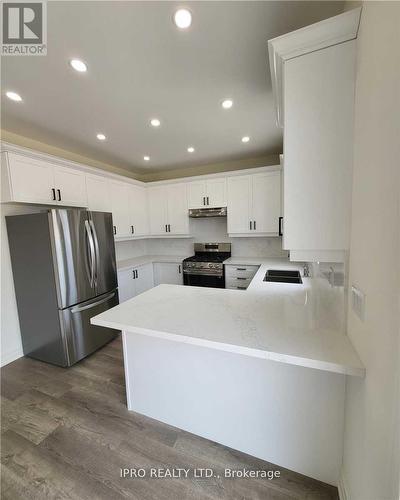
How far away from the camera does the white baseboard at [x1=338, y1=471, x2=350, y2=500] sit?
1.10 m

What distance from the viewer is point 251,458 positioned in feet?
4.56

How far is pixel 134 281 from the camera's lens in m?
3.87

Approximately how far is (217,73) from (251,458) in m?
2.80

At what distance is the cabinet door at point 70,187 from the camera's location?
273cm

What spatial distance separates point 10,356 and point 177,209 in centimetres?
323

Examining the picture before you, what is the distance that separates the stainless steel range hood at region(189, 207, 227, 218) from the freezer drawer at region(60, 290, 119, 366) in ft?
6.81

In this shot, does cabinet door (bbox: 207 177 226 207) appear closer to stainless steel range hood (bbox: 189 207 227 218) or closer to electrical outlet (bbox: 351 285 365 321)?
stainless steel range hood (bbox: 189 207 227 218)

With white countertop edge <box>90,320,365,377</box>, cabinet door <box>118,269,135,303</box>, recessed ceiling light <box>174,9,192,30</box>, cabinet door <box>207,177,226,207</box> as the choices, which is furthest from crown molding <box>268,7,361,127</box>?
cabinet door <box>118,269,135,303</box>

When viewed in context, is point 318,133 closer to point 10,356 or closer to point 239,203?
point 239,203

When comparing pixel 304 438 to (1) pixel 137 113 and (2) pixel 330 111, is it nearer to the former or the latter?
(2) pixel 330 111

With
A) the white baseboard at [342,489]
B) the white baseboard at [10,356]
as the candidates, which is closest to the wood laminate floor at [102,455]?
the white baseboard at [342,489]

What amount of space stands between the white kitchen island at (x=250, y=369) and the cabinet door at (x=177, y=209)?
2.54 m

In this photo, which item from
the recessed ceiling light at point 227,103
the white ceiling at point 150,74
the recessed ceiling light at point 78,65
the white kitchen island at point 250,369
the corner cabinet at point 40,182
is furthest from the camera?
the corner cabinet at point 40,182

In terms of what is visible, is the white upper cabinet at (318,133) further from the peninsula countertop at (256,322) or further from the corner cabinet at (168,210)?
the corner cabinet at (168,210)
